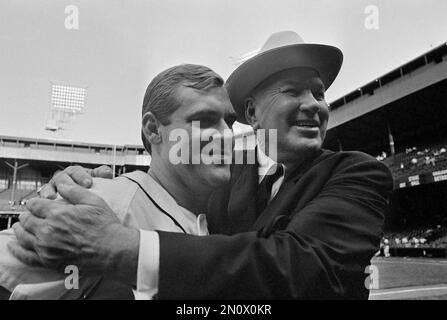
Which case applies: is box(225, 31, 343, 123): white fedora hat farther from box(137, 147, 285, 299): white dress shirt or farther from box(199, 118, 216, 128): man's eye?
box(137, 147, 285, 299): white dress shirt

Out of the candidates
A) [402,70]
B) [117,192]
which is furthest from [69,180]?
Result: [402,70]

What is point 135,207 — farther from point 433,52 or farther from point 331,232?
point 433,52

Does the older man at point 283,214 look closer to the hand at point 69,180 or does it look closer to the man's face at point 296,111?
the man's face at point 296,111

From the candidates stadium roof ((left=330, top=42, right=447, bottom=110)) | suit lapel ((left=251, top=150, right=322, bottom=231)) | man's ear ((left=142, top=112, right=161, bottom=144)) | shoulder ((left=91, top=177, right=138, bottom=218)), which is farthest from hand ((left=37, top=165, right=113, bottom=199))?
stadium roof ((left=330, top=42, right=447, bottom=110))

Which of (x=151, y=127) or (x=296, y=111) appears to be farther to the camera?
(x=296, y=111)

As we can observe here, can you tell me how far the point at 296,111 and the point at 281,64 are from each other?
0.46 ft

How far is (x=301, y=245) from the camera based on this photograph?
77cm

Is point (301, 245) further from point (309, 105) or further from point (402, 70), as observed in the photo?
point (402, 70)

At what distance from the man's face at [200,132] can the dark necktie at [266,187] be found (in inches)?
11.9

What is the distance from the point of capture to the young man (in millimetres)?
746

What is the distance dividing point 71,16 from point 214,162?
77 cm

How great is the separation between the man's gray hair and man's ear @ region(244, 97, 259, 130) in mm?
294

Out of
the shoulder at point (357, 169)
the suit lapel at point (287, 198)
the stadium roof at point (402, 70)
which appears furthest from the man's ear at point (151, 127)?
the stadium roof at point (402, 70)

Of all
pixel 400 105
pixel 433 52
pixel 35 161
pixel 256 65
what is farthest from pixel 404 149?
pixel 35 161
